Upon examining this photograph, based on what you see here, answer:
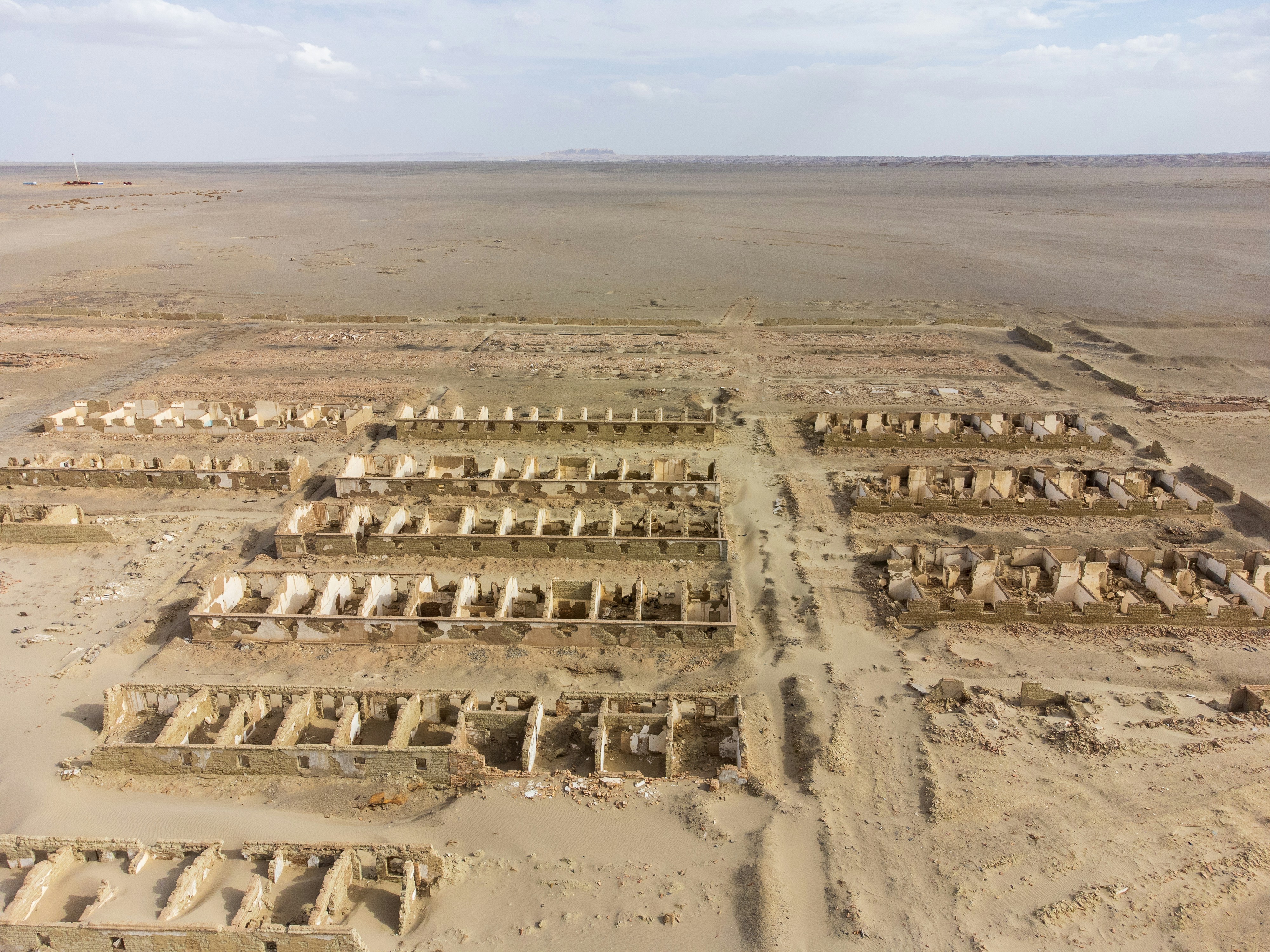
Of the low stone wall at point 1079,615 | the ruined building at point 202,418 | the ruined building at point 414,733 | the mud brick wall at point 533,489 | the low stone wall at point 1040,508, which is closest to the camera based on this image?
the ruined building at point 414,733

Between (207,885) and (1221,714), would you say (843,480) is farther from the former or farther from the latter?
(207,885)

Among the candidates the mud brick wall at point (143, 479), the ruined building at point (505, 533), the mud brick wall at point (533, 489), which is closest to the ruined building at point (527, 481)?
the mud brick wall at point (533, 489)

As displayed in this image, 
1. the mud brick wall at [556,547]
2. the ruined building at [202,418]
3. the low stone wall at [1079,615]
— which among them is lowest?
the low stone wall at [1079,615]

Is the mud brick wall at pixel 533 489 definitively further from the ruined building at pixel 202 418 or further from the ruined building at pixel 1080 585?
the ruined building at pixel 202 418

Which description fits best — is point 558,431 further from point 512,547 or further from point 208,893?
point 208,893

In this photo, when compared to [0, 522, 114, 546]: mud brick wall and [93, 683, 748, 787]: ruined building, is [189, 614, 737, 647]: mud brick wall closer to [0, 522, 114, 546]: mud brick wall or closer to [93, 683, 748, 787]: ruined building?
[93, 683, 748, 787]: ruined building

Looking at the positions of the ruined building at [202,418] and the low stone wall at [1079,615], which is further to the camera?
the ruined building at [202,418]

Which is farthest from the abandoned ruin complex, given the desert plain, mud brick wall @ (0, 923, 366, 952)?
the desert plain
